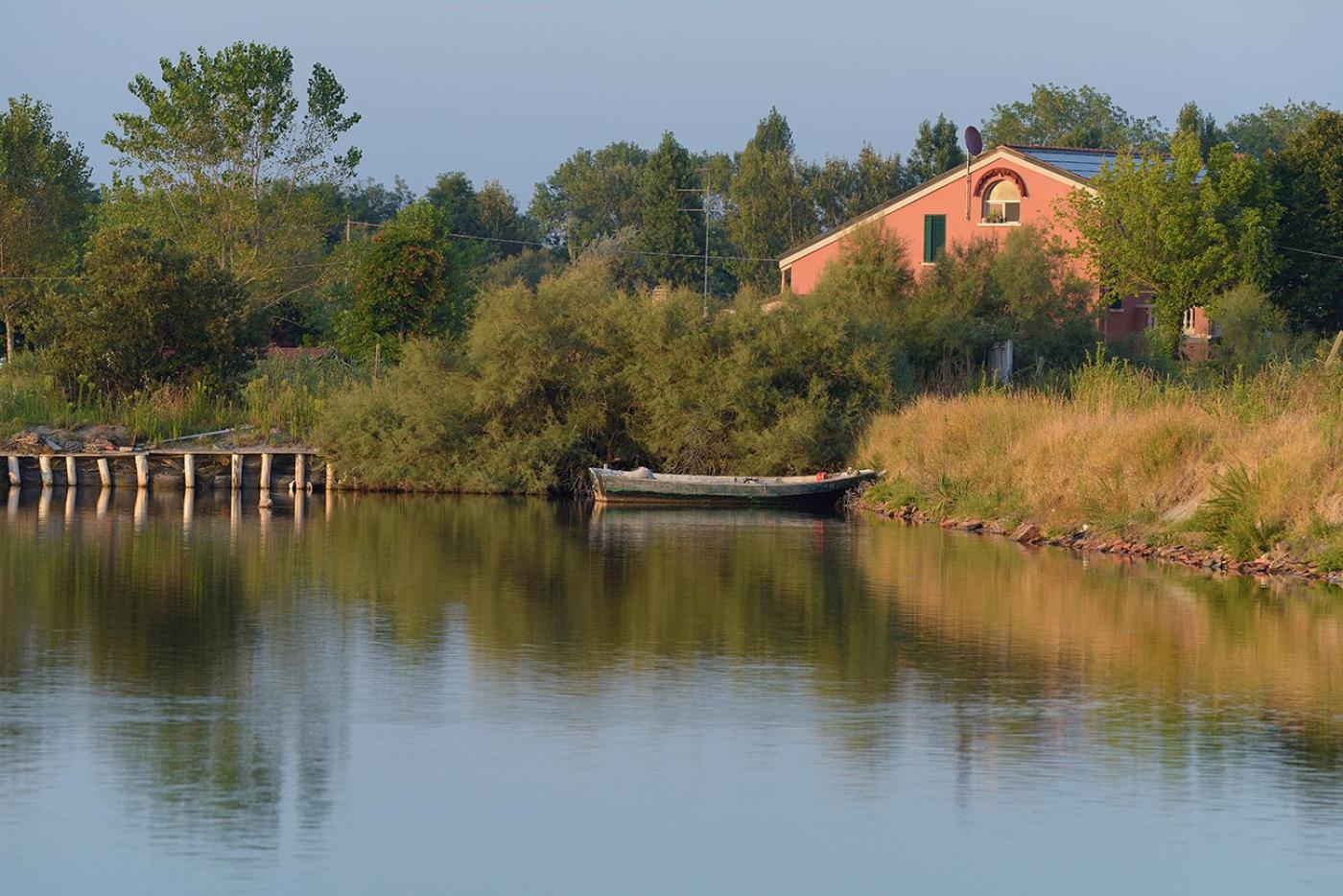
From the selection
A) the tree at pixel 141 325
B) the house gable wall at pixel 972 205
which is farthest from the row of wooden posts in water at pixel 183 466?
the house gable wall at pixel 972 205

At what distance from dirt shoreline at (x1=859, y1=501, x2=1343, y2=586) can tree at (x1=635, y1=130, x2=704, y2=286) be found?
61229 mm

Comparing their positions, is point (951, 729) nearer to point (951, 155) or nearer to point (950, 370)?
point (950, 370)

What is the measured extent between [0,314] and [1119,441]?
144 feet

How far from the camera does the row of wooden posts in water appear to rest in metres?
41.1

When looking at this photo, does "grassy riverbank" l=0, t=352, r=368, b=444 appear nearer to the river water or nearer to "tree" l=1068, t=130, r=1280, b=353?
the river water

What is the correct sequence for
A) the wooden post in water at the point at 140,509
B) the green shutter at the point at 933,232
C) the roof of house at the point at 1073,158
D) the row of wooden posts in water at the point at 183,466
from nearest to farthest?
the wooden post in water at the point at 140,509 → the row of wooden posts in water at the point at 183,466 → the roof of house at the point at 1073,158 → the green shutter at the point at 933,232

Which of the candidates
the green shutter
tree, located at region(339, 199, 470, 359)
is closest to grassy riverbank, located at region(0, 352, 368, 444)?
tree, located at region(339, 199, 470, 359)

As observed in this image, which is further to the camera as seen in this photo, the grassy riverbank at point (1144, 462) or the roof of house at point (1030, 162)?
the roof of house at point (1030, 162)

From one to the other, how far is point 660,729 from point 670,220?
8217cm

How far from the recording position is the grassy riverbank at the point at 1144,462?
1003 inches

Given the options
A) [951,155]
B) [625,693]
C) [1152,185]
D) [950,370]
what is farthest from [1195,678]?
[951,155]

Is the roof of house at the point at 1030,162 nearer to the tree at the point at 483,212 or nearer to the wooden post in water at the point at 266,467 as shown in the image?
the wooden post in water at the point at 266,467

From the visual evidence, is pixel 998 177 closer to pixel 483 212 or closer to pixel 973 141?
pixel 973 141

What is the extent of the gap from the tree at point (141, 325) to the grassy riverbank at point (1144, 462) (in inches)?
694
